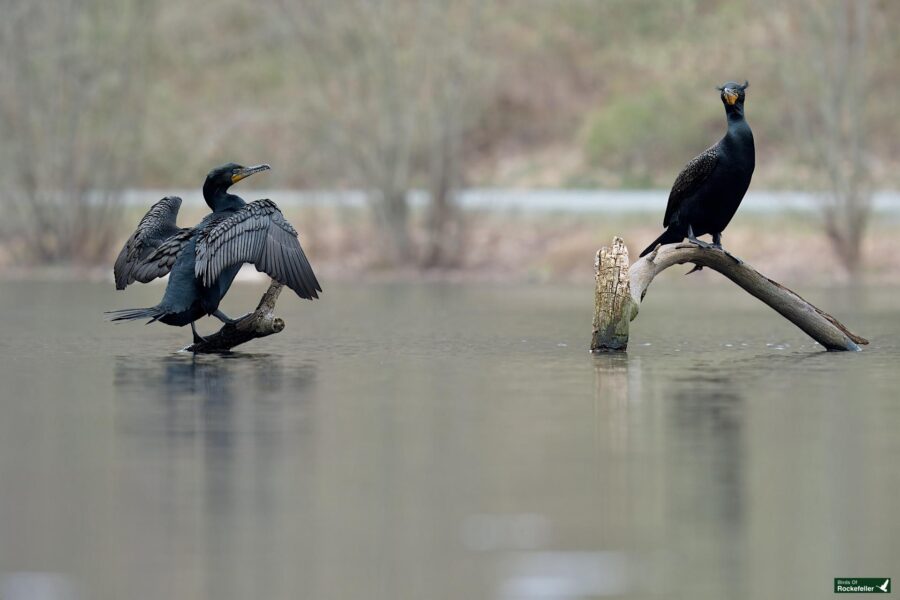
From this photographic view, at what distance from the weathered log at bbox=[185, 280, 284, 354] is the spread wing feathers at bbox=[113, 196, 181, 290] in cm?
94

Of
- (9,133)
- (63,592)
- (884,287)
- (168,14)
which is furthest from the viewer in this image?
(168,14)

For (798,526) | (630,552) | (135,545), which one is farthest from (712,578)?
(135,545)

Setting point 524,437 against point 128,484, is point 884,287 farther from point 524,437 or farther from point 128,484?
point 128,484

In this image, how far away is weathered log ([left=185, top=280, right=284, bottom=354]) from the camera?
47.4ft

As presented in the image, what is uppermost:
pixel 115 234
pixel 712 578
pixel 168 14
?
pixel 168 14

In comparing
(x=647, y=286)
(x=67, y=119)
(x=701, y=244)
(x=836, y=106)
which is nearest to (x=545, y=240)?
(x=836, y=106)

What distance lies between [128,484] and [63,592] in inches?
84.5

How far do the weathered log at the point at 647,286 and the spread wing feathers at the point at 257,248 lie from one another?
2641 mm

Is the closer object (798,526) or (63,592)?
(63,592)

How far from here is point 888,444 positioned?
→ 958 cm

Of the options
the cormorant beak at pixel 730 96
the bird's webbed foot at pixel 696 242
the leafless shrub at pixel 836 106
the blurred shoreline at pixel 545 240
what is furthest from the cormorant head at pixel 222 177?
the leafless shrub at pixel 836 106

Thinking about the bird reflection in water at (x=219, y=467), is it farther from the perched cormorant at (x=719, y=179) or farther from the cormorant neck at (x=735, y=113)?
the cormorant neck at (x=735, y=113)

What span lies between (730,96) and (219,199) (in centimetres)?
442

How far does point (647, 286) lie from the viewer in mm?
14586
